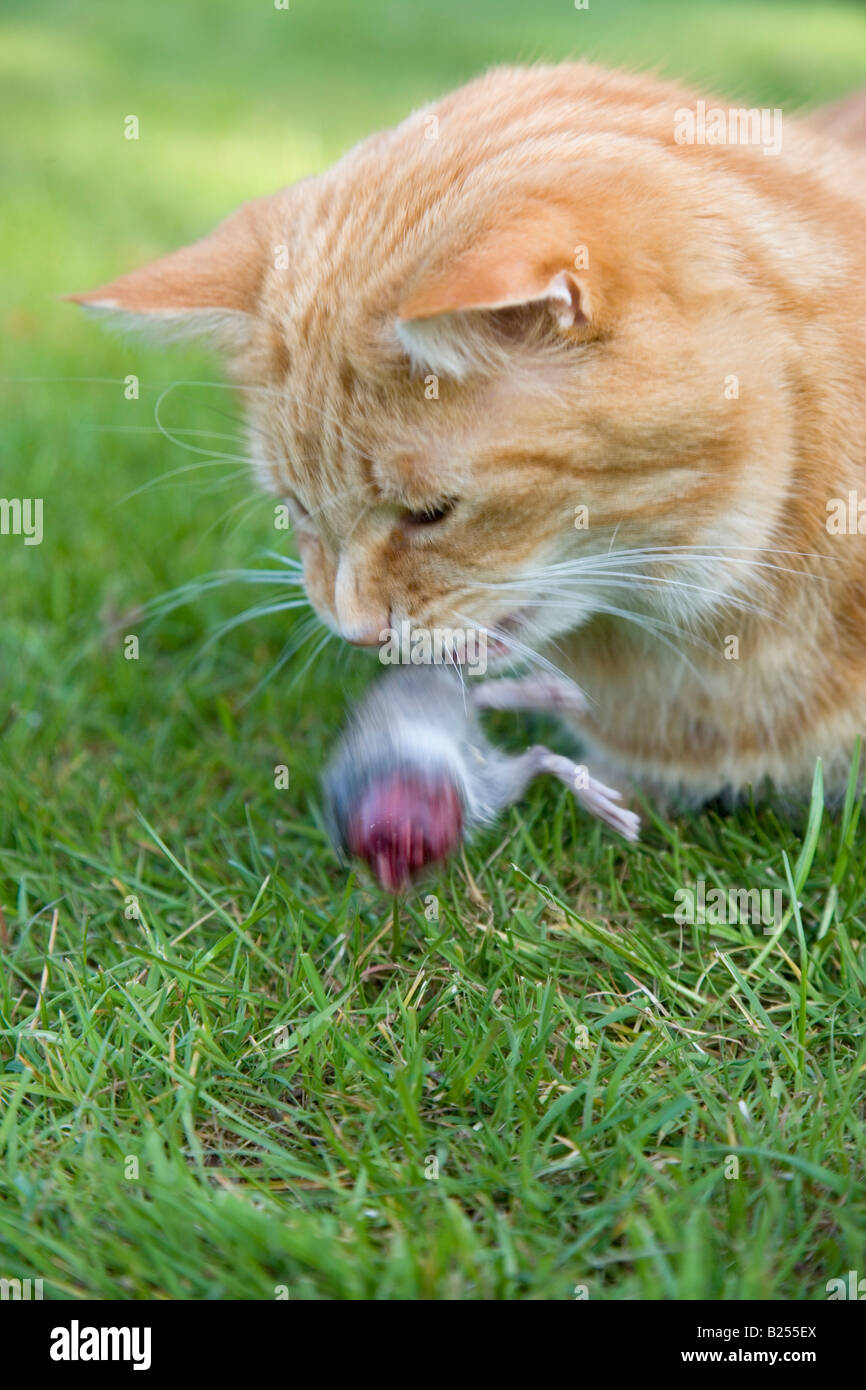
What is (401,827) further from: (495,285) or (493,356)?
(495,285)

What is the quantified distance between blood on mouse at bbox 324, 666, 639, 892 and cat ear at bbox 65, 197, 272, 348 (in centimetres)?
58

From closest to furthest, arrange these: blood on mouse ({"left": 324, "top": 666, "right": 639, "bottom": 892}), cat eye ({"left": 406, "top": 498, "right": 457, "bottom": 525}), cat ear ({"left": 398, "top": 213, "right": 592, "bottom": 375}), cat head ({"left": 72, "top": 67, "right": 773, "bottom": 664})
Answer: cat ear ({"left": 398, "top": 213, "right": 592, "bottom": 375}) → cat head ({"left": 72, "top": 67, "right": 773, "bottom": 664}) → cat eye ({"left": 406, "top": 498, "right": 457, "bottom": 525}) → blood on mouse ({"left": 324, "top": 666, "right": 639, "bottom": 892})

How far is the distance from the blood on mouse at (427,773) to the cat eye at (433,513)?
327mm

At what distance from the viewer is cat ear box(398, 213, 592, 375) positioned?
118 cm

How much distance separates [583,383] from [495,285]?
0.24m

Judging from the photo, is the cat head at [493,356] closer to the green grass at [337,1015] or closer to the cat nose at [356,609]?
the cat nose at [356,609]

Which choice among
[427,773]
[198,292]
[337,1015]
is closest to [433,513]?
[427,773]

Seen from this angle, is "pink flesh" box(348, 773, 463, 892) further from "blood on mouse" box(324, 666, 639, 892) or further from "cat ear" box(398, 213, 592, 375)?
"cat ear" box(398, 213, 592, 375)

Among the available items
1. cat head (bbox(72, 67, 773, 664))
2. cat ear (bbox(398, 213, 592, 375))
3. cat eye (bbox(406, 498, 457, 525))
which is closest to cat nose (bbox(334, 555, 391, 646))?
cat head (bbox(72, 67, 773, 664))

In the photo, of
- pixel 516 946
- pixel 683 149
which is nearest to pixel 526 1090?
pixel 516 946

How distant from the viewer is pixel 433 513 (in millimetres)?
1508

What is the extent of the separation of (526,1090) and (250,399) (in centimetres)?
106

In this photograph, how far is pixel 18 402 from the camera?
3641mm
